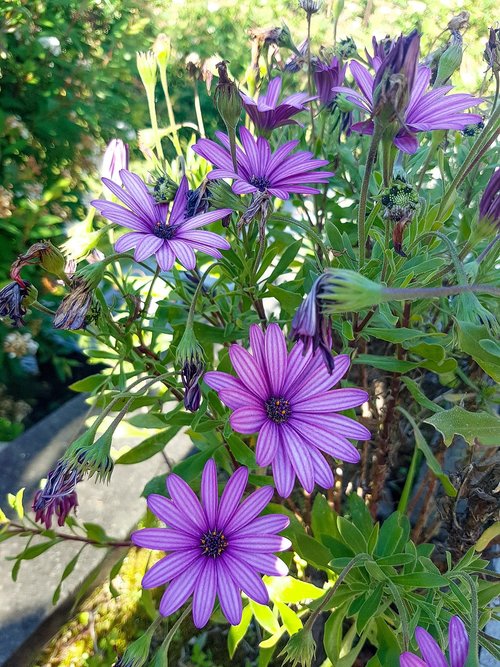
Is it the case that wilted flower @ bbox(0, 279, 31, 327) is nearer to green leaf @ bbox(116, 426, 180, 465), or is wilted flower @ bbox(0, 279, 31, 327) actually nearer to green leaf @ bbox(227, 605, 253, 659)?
green leaf @ bbox(116, 426, 180, 465)

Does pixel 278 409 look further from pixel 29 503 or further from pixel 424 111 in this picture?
pixel 29 503

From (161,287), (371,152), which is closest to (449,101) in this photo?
(371,152)

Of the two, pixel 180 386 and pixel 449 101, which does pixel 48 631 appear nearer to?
pixel 180 386

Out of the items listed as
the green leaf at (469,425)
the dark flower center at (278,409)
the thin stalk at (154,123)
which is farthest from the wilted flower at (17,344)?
the green leaf at (469,425)

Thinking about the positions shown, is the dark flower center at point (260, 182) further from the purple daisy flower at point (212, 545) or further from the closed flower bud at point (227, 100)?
the purple daisy flower at point (212, 545)

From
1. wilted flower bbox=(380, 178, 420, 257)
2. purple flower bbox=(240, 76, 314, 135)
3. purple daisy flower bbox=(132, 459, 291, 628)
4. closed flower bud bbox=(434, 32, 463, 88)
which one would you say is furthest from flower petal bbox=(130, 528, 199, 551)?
closed flower bud bbox=(434, 32, 463, 88)

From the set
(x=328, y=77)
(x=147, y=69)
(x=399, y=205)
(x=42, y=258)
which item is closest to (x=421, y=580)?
(x=399, y=205)
